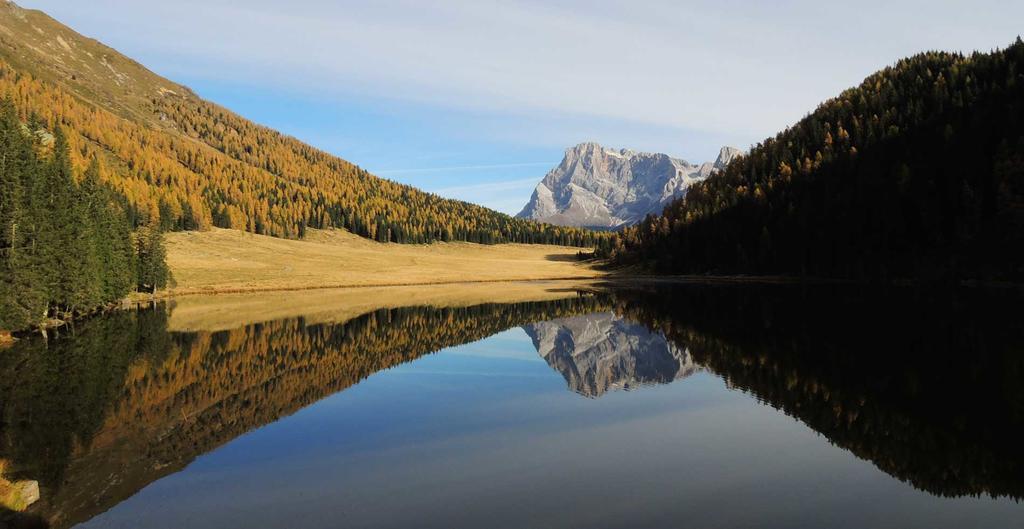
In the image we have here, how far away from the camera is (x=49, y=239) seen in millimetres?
49062

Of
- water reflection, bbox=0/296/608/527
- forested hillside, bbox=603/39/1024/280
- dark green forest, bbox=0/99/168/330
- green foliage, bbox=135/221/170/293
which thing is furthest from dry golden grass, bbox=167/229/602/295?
water reflection, bbox=0/296/608/527

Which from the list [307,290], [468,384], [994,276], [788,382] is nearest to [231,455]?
[468,384]

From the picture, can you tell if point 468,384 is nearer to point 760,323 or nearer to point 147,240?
point 760,323

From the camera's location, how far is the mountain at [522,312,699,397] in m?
32.7

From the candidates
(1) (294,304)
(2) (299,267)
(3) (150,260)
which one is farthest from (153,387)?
(2) (299,267)

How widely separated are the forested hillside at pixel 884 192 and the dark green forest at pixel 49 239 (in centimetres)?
11198

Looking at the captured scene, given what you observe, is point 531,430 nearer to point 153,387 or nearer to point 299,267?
point 153,387

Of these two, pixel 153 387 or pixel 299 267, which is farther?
pixel 299 267

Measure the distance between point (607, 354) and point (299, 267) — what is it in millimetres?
104276

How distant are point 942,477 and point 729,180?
15243 centimetres

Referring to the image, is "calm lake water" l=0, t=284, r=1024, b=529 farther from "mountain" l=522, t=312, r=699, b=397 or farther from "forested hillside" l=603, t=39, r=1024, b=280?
"forested hillside" l=603, t=39, r=1024, b=280

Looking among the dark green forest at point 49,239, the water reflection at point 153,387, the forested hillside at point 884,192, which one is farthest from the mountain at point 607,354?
the forested hillside at point 884,192

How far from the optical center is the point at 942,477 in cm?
1625

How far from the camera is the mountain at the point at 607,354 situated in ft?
107
